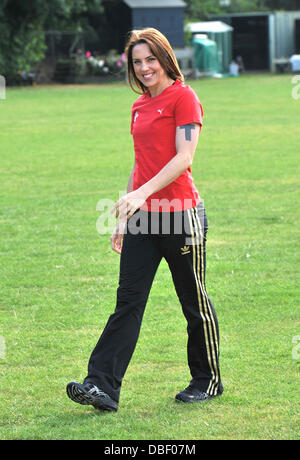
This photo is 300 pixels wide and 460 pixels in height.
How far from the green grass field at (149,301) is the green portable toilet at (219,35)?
33.4 m

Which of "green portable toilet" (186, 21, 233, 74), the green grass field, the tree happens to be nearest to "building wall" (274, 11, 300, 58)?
"green portable toilet" (186, 21, 233, 74)

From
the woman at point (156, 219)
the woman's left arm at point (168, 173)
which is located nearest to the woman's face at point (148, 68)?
the woman at point (156, 219)

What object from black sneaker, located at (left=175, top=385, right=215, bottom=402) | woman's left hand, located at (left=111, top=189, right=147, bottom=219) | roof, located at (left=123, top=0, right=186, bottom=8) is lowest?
black sneaker, located at (left=175, top=385, right=215, bottom=402)

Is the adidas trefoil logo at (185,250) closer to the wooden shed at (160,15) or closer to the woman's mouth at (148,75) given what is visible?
the woman's mouth at (148,75)

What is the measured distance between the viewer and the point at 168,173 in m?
4.41

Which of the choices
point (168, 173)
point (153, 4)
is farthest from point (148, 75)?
point (153, 4)

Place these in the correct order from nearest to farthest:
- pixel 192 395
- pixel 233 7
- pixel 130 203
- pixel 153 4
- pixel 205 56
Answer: pixel 130 203, pixel 192 395, pixel 153 4, pixel 205 56, pixel 233 7

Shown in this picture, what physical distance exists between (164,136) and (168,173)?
0.24 metres

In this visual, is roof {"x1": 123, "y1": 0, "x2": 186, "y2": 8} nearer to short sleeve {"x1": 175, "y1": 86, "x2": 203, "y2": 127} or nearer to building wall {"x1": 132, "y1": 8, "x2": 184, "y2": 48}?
building wall {"x1": 132, "y1": 8, "x2": 184, "y2": 48}

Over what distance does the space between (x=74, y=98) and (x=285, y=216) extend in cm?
2290

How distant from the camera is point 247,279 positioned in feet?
25.1

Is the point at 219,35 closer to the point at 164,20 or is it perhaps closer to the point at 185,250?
the point at 164,20

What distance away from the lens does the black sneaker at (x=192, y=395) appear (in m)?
4.85

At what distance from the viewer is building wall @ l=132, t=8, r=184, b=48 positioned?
149 feet
